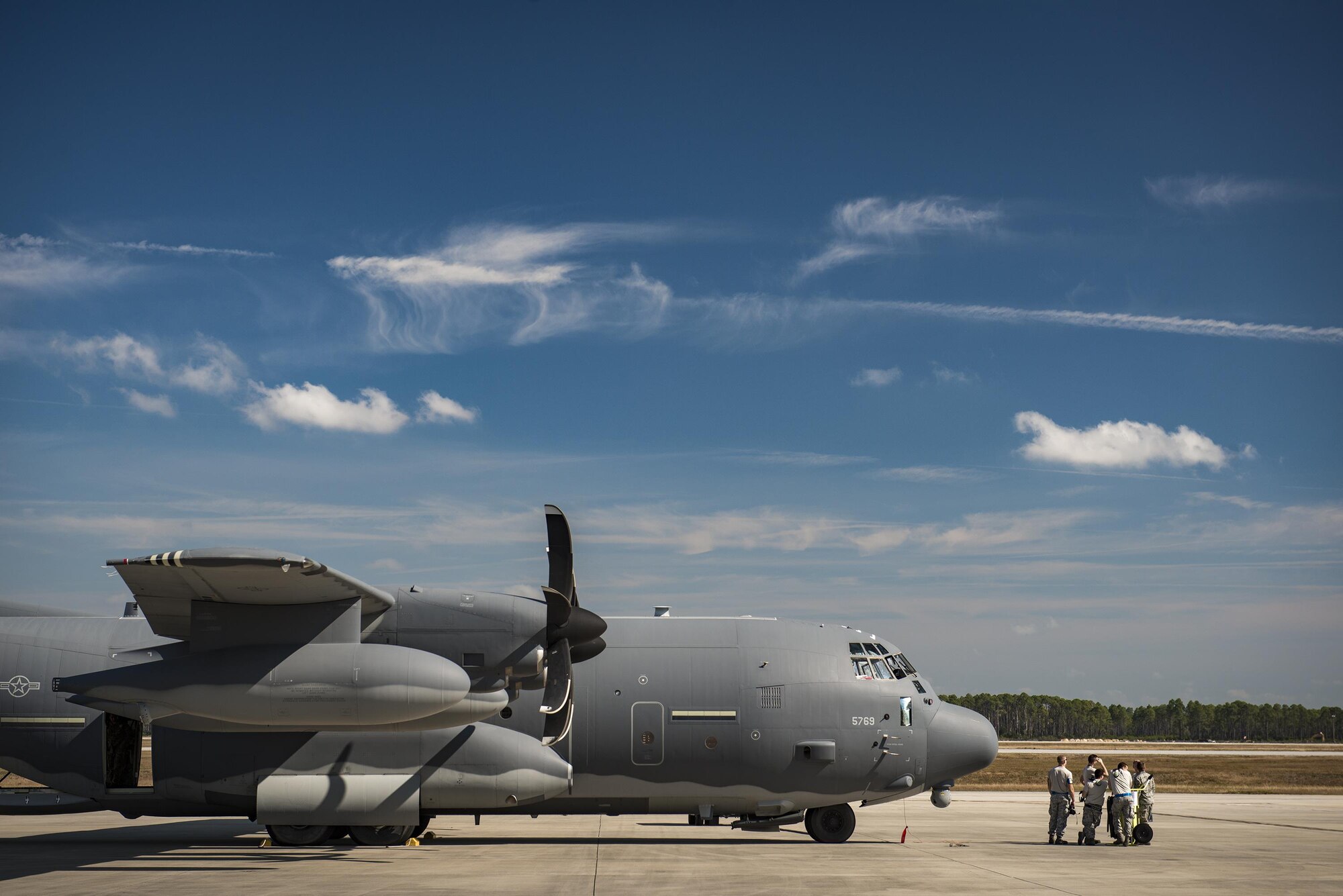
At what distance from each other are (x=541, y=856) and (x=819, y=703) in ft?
16.3

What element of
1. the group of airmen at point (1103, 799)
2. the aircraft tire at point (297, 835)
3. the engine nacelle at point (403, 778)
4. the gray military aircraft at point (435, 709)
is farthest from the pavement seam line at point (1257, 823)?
the aircraft tire at point (297, 835)

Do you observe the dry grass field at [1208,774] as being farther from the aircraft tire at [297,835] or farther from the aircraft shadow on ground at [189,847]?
Result: the aircraft tire at [297,835]

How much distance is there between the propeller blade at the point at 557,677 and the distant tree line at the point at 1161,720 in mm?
144523

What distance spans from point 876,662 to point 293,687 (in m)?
9.43

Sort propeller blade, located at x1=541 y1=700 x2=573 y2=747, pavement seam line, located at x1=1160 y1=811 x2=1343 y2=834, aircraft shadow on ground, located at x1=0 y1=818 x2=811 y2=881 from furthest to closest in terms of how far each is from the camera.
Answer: pavement seam line, located at x1=1160 y1=811 x2=1343 y2=834 → aircraft shadow on ground, located at x1=0 y1=818 x2=811 y2=881 → propeller blade, located at x1=541 y1=700 x2=573 y2=747

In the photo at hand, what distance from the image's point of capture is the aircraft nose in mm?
17328

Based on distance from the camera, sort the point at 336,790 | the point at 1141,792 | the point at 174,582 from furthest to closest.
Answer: the point at 1141,792, the point at 336,790, the point at 174,582

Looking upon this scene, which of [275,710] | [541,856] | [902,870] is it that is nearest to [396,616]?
[275,710]

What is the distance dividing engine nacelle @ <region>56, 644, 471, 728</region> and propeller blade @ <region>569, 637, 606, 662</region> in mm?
2330

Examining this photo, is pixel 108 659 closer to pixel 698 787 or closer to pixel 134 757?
pixel 134 757

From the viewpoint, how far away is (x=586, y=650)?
50.4 feet

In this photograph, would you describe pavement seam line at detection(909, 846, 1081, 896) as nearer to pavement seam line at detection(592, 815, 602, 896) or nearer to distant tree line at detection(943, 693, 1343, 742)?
pavement seam line at detection(592, 815, 602, 896)

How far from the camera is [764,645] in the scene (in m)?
17.3

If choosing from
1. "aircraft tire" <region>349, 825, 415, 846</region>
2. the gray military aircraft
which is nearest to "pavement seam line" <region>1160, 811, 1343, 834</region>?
the gray military aircraft
